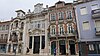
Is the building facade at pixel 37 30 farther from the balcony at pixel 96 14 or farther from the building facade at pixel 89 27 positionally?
the balcony at pixel 96 14

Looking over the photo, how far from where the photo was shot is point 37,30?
29078 mm

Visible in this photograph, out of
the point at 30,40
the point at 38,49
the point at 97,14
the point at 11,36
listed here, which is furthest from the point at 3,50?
the point at 97,14

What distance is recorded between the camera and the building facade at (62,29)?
80.4 ft

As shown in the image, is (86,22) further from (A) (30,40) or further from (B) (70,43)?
(A) (30,40)

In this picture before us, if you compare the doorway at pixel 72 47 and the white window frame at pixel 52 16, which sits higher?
the white window frame at pixel 52 16

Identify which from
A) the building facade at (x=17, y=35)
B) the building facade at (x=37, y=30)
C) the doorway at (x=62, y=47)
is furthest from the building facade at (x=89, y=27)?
the building facade at (x=17, y=35)

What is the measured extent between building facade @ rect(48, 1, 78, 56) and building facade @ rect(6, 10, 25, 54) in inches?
351

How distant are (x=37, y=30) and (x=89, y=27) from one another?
1292 cm

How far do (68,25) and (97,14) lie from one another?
22.6 feet

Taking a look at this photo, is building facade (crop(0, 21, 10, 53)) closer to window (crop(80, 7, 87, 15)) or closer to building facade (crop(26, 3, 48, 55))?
building facade (crop(26, 3, 48, 55))

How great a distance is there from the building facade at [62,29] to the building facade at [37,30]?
1.61 metres

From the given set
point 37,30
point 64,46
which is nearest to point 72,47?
point 64,46

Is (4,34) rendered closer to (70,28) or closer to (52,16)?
(52,16)

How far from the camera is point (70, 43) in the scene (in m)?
24.8
